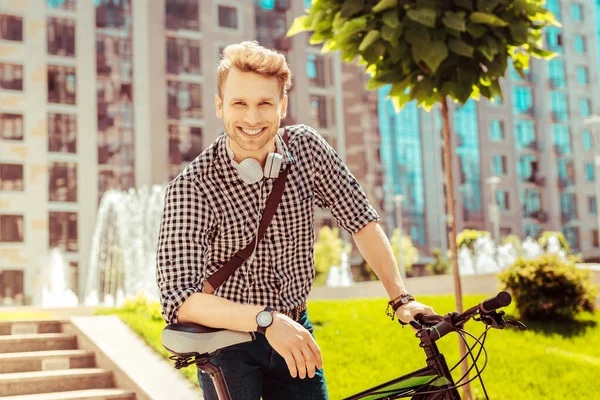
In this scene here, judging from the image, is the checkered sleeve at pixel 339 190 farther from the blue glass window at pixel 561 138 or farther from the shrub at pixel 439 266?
the blue glass window at pixel 561 138

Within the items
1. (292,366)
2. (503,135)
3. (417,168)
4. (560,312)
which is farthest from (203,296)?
(503,135)

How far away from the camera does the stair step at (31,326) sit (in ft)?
31.5

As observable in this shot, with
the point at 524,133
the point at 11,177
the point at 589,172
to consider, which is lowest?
the point at 11,177

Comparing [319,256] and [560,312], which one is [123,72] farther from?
[560,312]

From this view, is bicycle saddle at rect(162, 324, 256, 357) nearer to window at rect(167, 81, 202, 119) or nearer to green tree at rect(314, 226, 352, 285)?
green tree at rect(314, 226, 352, 285)

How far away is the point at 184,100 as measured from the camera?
43.2 m

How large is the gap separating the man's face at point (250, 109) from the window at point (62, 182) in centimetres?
3844

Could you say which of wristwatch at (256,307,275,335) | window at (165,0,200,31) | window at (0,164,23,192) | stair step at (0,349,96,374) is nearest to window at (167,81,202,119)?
window at (165,0,200,31)

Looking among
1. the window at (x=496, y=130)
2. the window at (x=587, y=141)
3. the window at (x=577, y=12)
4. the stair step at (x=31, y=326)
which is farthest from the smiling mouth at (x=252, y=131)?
the window at (x=577, y=12)

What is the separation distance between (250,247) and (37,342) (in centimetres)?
744

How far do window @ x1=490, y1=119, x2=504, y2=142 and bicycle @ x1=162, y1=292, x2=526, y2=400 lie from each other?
56422mm

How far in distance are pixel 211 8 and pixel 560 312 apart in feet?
124

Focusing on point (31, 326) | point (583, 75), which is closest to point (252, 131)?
point (31, 326)

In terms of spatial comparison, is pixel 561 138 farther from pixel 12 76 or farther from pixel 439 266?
pixel 12 76
